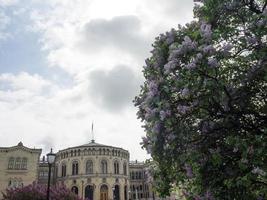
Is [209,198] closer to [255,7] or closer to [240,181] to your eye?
[240,181]

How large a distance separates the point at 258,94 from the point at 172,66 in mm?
3124

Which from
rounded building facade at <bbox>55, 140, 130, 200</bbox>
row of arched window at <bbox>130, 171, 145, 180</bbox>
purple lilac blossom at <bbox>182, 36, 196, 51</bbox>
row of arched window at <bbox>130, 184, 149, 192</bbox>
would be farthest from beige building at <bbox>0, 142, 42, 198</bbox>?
purple lilac blossom at <bbox>182, 36, 196, 51</bbox>

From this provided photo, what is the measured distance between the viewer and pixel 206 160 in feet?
32.0

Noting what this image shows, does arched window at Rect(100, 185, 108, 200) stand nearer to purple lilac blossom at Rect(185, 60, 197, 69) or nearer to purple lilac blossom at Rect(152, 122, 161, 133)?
purple lilac blossom at Rect(152, 122, 161, 133)

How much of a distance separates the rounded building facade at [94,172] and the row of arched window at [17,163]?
9.34 meters

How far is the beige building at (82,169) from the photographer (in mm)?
61219

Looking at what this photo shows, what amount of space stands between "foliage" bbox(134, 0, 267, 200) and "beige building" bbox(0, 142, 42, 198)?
55351 mm

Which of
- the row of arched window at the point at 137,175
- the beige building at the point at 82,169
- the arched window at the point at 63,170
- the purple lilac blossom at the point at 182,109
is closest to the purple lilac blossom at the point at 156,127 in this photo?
the purple lilac blossom at the point at 182,109

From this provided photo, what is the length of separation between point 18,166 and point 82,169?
12.3 m

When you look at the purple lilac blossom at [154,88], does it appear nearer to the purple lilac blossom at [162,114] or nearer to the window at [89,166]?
the purple lilac blossom at [162,114]

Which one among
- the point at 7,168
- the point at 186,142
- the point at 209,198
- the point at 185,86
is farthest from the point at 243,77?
the point at 7,168

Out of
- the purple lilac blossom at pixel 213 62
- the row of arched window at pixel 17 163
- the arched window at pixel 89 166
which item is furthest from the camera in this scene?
the arched window at pixel 89 166

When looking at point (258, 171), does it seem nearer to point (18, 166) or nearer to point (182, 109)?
point (182, 109)

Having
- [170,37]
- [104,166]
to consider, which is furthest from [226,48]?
[104,166]
